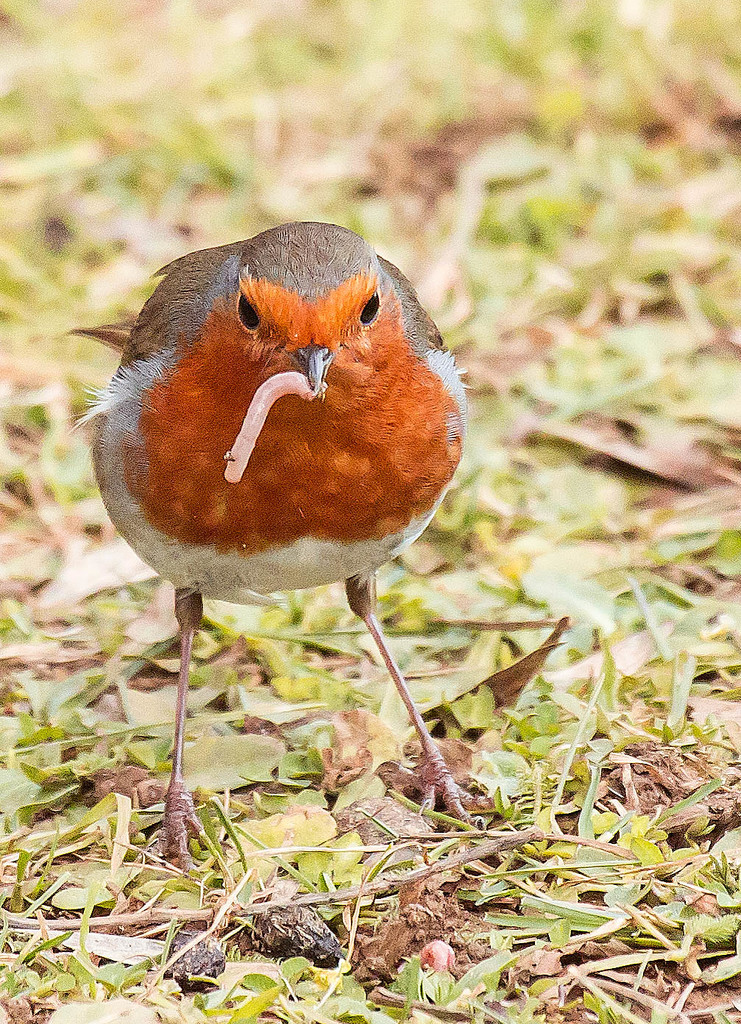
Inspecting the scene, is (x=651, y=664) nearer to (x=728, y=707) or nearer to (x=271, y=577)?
(x=728, y=707)

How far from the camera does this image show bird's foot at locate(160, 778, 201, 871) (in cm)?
386

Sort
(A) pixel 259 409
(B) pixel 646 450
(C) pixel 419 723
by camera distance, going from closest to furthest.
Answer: (A) pixel 259 409 < (C) pixel 419 723 < (B) pixel 646 450

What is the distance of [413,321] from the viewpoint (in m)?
4.15

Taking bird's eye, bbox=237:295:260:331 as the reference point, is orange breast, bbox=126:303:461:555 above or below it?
below

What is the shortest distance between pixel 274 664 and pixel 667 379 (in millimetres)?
2295

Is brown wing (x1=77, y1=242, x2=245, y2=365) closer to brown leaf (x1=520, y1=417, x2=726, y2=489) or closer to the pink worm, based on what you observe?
the pink worm

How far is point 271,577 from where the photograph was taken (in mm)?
4004

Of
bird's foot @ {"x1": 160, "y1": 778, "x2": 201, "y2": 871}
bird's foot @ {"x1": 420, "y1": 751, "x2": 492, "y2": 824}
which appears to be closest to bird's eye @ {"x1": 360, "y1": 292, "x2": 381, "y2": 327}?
bird's foot @ {"x1": 420, "y1": 751, "x2": 492, "y2": 824}

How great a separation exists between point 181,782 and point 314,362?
137 cm

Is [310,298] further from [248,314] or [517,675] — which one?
[517,675]

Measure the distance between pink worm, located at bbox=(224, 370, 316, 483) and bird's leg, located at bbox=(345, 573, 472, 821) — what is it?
89 cm

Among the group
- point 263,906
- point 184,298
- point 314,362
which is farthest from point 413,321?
point 263,906

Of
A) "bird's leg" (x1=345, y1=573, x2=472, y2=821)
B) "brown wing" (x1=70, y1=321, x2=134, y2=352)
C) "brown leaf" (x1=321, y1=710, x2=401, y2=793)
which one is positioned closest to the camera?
"bird's leg" (x1=345, y1=573, x2=472, y2=821)

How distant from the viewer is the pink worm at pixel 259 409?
3.42 meters
